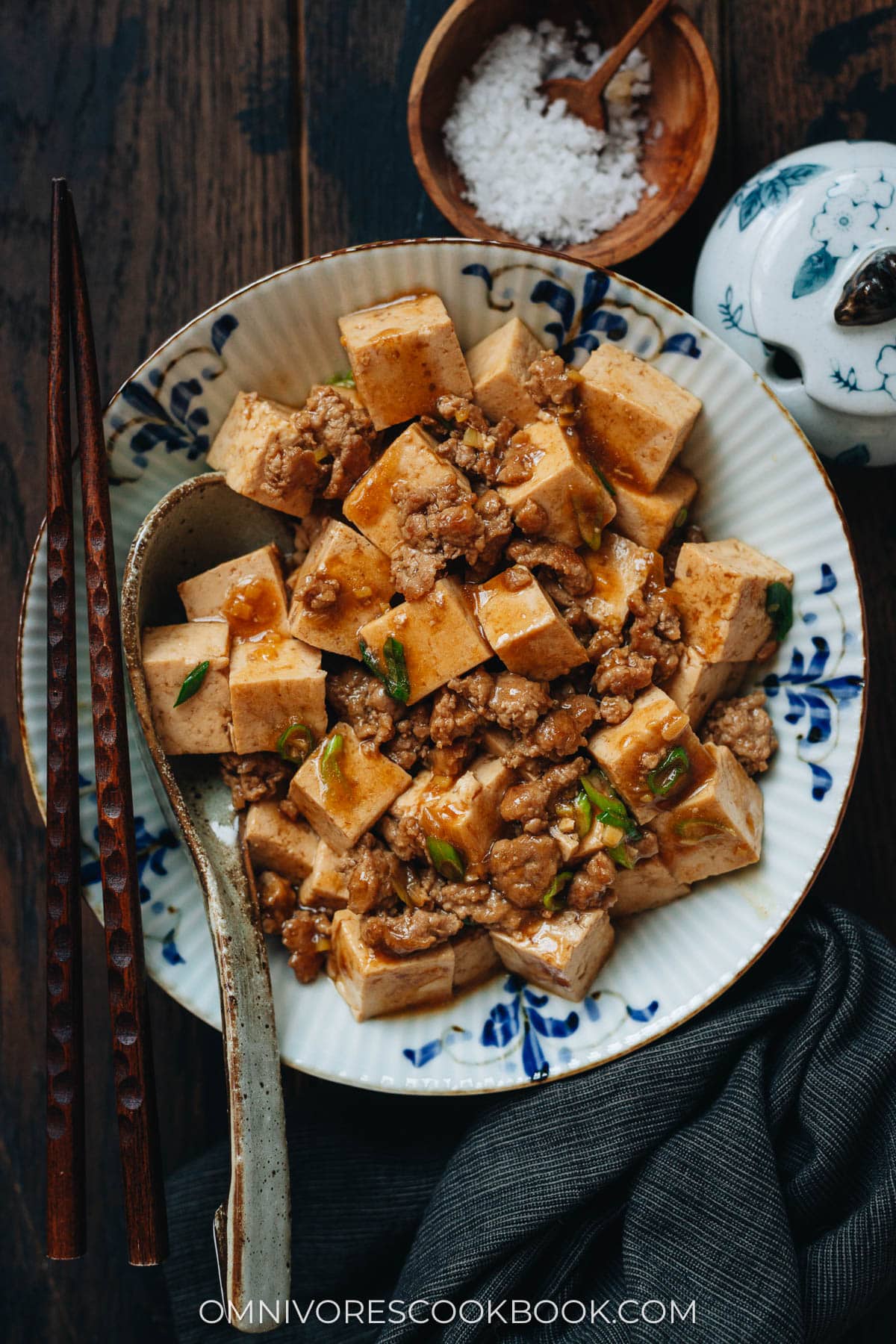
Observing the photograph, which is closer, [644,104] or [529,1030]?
[529,1030]

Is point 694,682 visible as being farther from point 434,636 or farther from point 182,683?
point 182,683

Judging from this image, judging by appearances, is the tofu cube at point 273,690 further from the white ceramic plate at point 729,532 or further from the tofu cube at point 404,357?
Result: the tofu cube at point 404,357

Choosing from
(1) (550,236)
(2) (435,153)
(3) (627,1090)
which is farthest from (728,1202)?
(2) (435,153)

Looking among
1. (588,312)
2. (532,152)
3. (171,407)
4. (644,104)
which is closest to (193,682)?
(171,407)

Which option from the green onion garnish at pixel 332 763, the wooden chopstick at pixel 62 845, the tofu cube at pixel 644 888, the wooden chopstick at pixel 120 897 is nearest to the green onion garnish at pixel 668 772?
the tofu cube at pixel 644 888

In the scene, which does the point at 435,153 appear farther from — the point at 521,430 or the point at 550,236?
the point at 521,430

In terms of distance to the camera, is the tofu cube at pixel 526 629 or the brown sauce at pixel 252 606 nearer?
the tofu cube at pixel 526 629
